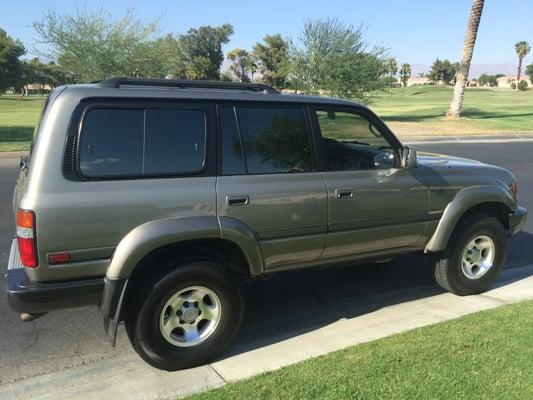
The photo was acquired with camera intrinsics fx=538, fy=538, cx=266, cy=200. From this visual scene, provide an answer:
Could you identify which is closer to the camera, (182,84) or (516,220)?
(182,84)

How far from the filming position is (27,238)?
3088mm

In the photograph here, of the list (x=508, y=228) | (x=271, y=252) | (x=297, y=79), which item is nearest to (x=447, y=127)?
(x=297, y=79)

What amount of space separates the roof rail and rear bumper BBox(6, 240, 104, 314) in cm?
127

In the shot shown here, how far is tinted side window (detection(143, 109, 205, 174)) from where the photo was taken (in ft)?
11.2

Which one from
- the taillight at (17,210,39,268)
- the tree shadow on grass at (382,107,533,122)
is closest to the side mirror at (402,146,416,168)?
the taillight at (17,210,39,268)

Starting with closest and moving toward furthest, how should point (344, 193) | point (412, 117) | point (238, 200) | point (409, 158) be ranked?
point (238, 200), point (344, 193), point (409, 158), point (412, 117)

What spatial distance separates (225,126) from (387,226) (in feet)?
5.16

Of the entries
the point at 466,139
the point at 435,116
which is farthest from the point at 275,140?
the point at 435,116

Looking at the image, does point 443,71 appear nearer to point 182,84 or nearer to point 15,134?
point 15,134

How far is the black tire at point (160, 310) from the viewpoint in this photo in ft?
11.3

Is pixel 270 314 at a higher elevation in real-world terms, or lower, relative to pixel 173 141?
lower

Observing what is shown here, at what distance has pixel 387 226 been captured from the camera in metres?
4.30

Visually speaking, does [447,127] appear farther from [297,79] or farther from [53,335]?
[53,335]

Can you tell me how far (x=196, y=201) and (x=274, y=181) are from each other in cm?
61
